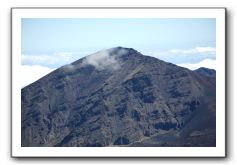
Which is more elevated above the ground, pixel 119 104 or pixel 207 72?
pixel 207 72

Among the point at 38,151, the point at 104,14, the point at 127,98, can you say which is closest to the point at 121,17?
the point at 104,14

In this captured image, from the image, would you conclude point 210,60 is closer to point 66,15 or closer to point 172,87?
point 172,87

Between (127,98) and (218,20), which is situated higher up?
(218,20)

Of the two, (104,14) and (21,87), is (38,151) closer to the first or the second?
(21,87)

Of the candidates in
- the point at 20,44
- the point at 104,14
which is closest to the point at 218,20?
the point at 104,14

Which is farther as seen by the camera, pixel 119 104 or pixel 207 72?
pixel 119 104

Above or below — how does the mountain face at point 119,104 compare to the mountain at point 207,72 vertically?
below

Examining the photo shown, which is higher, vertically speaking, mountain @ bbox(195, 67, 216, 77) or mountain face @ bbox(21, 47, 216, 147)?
mountain @ bbox(195, 67, 216, 77)
